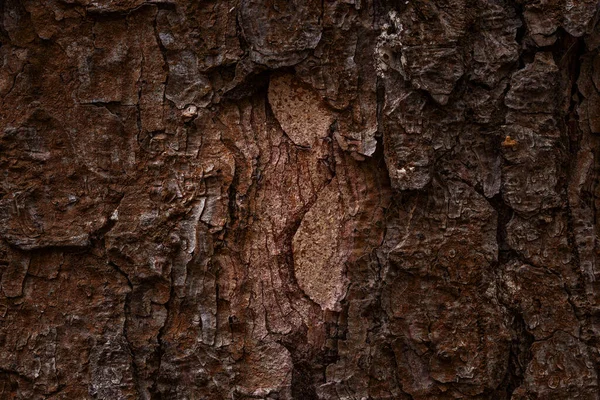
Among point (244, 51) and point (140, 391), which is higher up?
point (244, 51)

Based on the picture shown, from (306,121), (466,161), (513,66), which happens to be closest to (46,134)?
(306,121)

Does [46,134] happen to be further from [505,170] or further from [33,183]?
[505,170]

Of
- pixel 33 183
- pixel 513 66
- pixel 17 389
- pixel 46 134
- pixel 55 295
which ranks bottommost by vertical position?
pixel 17 389

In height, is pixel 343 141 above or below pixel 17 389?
above

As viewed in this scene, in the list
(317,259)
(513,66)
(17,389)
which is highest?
(513,66)

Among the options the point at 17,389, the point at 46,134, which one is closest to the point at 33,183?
the point at 46,134

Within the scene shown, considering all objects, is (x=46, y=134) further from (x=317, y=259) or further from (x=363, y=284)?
(x=363, y=284)
